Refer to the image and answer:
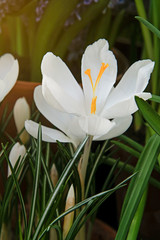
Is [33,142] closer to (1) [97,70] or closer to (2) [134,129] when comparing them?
(1) [97,70]

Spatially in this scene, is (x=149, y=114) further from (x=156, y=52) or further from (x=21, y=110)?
(x=156, y=52)

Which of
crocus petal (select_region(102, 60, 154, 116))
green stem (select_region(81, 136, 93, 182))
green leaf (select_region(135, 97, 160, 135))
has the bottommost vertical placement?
green stem (select_region(81, 136, 93, 182))

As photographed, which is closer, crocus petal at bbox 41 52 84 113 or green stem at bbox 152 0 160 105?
crocus petal at bbox 41 52 84 113

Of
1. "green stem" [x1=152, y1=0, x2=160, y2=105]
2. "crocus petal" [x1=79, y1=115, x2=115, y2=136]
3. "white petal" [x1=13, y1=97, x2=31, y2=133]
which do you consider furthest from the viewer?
"green stem" [x1=152, y1=0, x2=160, y2=105]

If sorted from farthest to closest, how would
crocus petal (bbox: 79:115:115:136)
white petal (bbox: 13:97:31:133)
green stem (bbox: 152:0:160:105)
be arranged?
1. green stem (bbox: 152:0:160:105)
2. white petal (bbox: 13:97:31:133)
3. crocus petal (bbox: 79:115:115:136)

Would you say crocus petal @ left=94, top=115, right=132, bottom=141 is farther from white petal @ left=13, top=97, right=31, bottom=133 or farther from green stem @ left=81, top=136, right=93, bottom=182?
white petal @ left=13, top=97, right=31, bottom=133

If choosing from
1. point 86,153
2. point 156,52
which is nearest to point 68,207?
point 86,153

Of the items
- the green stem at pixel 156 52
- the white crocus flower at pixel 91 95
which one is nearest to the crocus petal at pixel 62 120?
the white crocus flower at pixel 91 95

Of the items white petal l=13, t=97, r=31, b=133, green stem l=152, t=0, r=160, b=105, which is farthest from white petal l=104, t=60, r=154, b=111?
green stem l=152, t=0, r=160, b=105

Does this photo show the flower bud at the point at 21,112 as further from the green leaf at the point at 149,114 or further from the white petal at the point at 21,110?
the green leaf at the point at 149,114
